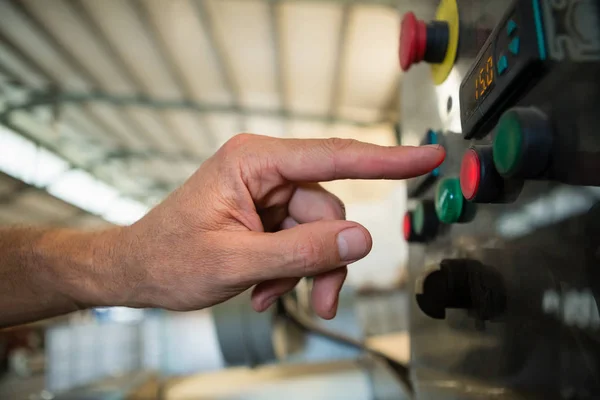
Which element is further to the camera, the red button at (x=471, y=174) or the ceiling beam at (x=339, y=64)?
the ceiling beam at (x=339, y=64)

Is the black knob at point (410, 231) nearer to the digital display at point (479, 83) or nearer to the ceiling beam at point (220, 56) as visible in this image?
the digital display at point (479, 83)

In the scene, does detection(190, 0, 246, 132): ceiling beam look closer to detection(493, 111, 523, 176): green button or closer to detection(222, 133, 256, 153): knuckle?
detection(222, 133, 256, 153): knuckle

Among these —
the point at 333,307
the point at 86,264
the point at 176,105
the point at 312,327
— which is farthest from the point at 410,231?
the point at 176,105

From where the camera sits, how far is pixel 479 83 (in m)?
0.29

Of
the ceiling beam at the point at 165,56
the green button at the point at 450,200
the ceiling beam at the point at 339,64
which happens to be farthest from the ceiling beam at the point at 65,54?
the ceiling beam at the point at 339,64

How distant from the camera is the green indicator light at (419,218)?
1.46 feet

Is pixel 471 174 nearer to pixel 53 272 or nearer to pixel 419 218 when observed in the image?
pixel 419 218

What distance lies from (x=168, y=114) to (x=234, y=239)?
3557 mm

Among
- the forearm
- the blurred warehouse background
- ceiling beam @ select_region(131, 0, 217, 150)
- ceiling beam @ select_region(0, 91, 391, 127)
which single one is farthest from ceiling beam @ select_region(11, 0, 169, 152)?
the forearm

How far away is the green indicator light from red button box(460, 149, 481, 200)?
0.14 meters

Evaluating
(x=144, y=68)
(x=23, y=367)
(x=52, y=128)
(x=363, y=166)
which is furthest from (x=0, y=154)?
(x=23, y=367)

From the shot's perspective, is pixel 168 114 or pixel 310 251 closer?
pixel 310 251

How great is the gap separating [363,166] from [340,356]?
0.97 m

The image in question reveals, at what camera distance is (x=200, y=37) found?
2.47 metres
